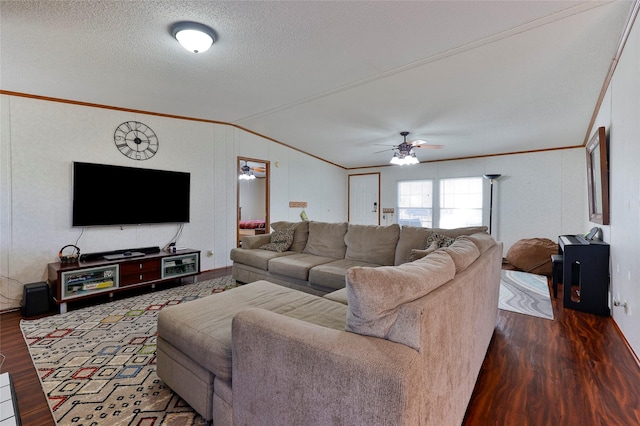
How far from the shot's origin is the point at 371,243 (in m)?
3.58

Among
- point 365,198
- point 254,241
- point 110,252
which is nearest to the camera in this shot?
point 110,252

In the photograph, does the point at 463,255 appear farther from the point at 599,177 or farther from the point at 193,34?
the point at 599,177

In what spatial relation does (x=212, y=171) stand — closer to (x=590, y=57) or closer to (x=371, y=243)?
(x=371, y=243)

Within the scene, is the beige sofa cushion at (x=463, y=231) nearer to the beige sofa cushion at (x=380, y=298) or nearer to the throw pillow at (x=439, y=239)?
the throw pillow at (x=439, y=239)

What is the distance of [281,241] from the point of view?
4.31m

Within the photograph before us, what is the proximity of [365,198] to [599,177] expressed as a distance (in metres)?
5.23

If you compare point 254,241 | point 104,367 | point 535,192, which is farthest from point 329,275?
point 535,192

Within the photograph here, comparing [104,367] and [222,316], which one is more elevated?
[222,316]

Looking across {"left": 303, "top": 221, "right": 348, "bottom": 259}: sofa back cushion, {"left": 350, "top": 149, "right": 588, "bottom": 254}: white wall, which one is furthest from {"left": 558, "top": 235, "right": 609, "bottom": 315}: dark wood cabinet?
{"left": 350, "top": 149, "right": 588, "bottom": 254}: white wall

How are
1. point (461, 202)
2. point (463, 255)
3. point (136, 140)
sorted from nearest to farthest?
point (463, 255) → point (136, 140) → point (461, 202)

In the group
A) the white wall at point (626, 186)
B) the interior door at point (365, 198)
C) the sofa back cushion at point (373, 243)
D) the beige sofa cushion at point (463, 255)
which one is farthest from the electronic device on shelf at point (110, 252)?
the interior door at point (365, 198)

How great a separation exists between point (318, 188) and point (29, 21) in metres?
5.69

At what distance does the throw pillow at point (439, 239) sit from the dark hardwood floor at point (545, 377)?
0.92 metres

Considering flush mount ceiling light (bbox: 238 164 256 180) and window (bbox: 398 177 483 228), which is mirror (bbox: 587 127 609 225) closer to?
window (bbox: 398 177 483 228)
